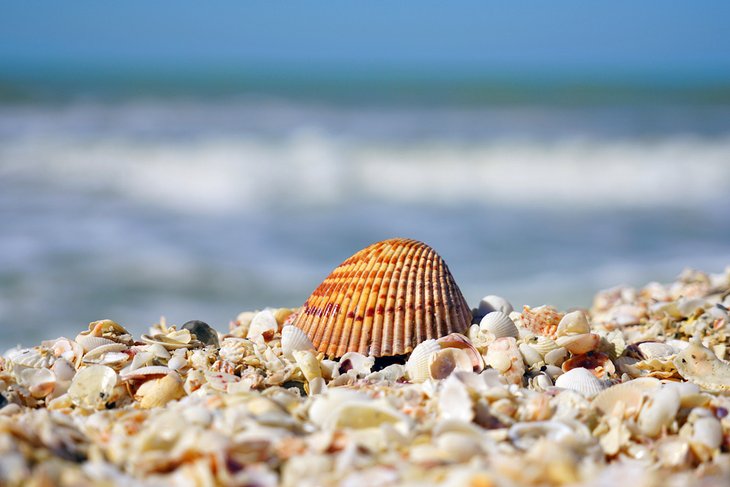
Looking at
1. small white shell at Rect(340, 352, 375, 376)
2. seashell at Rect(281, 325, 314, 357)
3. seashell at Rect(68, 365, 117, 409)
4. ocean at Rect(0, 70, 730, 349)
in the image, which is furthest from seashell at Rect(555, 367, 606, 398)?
ocean at Rect(0, 70, 730, 349)

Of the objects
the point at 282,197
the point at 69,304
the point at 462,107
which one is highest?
the point at 462,107

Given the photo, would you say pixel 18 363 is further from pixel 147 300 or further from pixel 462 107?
pixel 462 107

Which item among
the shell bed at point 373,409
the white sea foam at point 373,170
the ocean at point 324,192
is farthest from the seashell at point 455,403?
the white sea foam at point 373,170

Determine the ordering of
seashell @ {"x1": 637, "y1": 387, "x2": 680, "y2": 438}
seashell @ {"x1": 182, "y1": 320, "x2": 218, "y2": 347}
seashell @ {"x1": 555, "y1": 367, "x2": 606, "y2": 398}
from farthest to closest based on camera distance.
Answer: seashell @ {"x1": 182, "y1": 320, "x2": 218, "y2": 347}, seashell @ {"x1": 555, "y1": 367, "x2": 606, "y2": 398}, seashell @ {"x1": 637, "y1": 387, "x2": 680, "y2": 438}

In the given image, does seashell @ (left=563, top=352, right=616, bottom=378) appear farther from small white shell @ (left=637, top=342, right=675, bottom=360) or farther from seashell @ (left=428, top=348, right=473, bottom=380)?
seashell @ (left=428, top=348, right=473, bottom=380)

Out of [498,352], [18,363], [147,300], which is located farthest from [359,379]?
[147,300]

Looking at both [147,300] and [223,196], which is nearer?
[147,300]

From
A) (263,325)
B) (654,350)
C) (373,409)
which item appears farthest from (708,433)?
(263,325)
